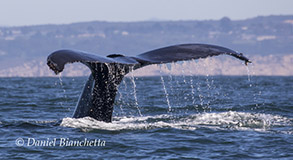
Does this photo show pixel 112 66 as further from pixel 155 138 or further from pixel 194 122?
pixel 194 122

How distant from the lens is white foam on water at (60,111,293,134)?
30.6 ft

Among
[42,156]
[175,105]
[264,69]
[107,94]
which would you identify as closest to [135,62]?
[107,94]

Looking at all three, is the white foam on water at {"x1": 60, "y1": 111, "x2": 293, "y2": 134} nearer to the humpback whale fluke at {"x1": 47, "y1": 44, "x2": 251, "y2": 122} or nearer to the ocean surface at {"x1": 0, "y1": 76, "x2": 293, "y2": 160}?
the ocean surface at {"x1": 0, "y1": 76, "x2": 293, "y2": 160}

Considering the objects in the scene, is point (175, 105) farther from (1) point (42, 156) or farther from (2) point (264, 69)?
(2) point (264, 69)

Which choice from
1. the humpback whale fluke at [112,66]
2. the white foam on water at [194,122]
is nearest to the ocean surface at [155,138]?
the white foam on water at [194,122]

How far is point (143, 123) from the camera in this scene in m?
10.8

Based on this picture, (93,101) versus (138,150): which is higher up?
(93,101)

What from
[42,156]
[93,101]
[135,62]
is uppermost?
[135,62]

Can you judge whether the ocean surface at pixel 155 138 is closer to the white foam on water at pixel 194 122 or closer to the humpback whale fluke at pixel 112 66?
the white foam on water at pixel 194 122

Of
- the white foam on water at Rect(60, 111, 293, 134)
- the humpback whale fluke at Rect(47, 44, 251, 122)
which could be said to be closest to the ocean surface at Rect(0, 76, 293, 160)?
the white foam on water at Rect(60, 111, 293, 134)

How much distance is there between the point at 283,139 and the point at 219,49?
1871 millimetres

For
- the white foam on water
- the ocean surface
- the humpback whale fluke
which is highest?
the humpback whale fluke

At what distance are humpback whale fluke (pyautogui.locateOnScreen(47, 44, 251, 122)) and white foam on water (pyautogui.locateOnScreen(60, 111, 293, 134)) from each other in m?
0.16

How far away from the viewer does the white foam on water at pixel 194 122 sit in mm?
9336
